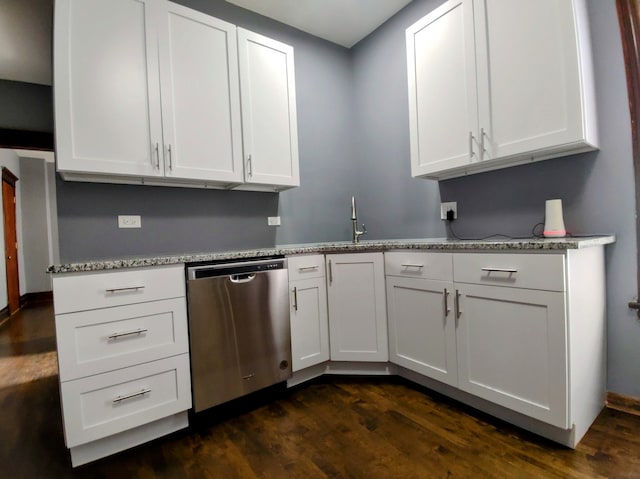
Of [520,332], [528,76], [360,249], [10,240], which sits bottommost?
[520,332]

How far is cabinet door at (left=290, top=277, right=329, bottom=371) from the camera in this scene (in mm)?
1990

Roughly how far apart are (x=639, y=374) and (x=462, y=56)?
6.27 ft

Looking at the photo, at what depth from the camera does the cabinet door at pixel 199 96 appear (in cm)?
181

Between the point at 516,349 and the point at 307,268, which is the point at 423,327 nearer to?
the point at 516,349

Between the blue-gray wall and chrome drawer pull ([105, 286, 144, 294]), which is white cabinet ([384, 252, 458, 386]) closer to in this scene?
the blue-gray wall

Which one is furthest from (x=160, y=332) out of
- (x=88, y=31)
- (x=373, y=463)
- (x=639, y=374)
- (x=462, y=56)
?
(x=639, y=374)

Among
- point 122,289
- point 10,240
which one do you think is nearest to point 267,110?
point 122,289

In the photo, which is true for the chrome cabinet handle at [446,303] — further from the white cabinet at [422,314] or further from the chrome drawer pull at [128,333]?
the chrome drawer pull at [128,333]

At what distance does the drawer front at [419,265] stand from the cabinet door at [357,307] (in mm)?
79

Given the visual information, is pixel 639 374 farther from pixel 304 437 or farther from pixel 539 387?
pixel 304 437

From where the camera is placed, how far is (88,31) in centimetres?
159

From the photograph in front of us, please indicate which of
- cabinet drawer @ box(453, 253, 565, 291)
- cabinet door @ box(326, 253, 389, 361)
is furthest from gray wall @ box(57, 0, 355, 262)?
cabinet drawer @ box(453, 253, 565, 291)

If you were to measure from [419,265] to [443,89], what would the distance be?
1.10 m

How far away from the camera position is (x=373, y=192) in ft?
9.54
